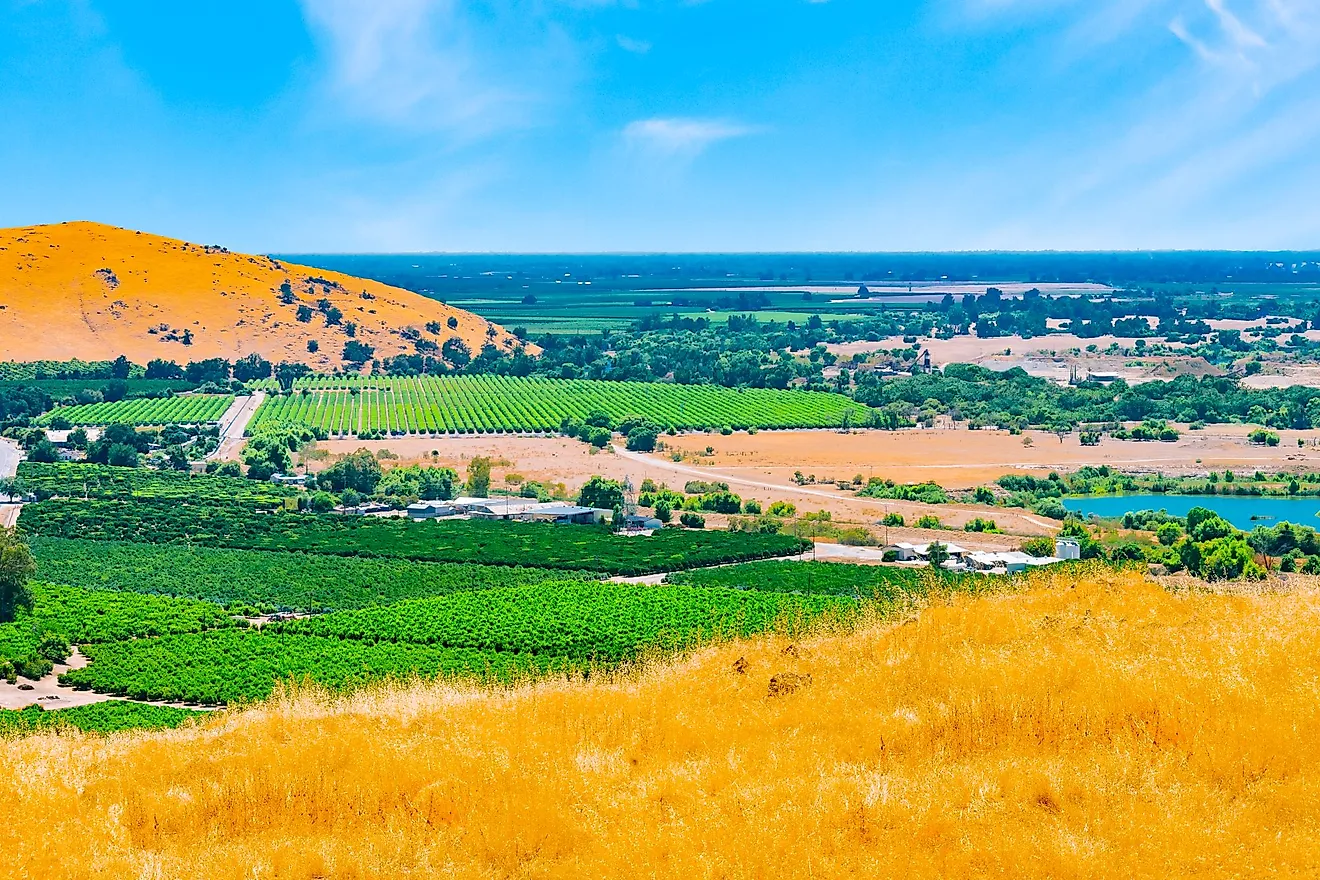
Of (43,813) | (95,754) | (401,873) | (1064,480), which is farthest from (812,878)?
(1064,480)

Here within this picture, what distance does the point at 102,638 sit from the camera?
165ft

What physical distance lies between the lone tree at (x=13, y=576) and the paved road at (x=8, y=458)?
40335mm

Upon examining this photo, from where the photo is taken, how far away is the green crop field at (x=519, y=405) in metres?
123

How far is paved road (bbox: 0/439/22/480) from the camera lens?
95.4 m

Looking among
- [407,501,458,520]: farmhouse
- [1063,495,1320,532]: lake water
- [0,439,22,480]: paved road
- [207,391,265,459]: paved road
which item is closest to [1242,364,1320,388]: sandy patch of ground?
[1063,495,1320,532]: lake water

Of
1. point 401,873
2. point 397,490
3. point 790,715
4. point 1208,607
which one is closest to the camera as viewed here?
point 401,873

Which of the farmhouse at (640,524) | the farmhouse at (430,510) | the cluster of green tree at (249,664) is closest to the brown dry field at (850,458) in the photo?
the farmhouse at (640,524)

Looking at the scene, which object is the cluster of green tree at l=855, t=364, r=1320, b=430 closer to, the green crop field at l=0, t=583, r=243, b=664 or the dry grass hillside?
the dry grass hillside

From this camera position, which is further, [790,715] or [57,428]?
[57,428]

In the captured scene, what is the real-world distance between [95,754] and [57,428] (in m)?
102

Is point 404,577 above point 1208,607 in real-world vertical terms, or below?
below

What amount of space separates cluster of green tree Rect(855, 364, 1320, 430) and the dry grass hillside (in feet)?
215

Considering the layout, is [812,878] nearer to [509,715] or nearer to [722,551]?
[509,715]

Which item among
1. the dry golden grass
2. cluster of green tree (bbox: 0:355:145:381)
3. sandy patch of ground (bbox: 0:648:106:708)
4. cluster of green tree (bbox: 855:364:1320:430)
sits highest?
the dry golden grass
